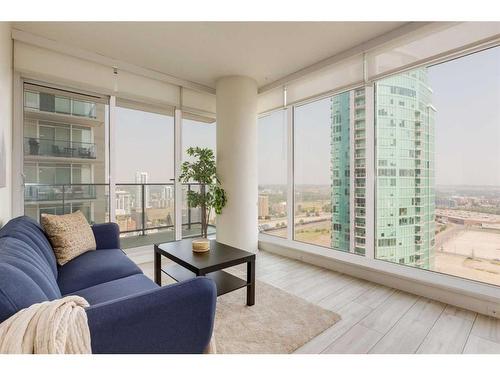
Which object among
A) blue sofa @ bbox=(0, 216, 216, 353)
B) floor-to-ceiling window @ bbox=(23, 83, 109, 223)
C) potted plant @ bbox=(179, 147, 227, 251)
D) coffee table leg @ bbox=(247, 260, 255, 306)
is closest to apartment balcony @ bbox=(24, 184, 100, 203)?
floor-to-ceiling window @ bbox=(23, 83, 109, 223)

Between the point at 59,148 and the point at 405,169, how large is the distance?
163 inches

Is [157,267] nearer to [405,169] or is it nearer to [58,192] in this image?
[58,192]

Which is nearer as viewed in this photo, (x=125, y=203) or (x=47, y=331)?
(x=47, y=331)

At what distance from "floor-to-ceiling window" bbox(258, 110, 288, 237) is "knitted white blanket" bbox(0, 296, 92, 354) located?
11.1ft

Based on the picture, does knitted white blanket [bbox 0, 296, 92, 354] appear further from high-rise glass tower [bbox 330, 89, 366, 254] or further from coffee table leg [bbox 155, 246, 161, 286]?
high-rise glass tower [bbox 330, 89, 366, 254]

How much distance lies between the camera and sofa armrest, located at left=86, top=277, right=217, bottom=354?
868mm

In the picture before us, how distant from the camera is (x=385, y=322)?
1989mm

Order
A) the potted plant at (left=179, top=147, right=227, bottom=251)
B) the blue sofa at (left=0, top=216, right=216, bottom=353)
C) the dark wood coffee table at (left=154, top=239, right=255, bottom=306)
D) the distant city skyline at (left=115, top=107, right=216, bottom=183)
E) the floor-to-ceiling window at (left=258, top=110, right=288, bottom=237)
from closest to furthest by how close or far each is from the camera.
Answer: the blue sofa at (left=0, top=216, right=216, bottom=353) < the dark wood coffee table at (left=154, top=239, right=255, bottom=306) < the distant city skyline at (left=115, top=107, right=216, bottom=183) < the potted plant at (left=179, top=147, right=227, bottom=251) < the floor-to-ceiling window at (left=258, top=110, right=288, bottom=237)

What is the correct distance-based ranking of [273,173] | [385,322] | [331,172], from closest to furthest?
[385,322] < [331,172] < [273,173]

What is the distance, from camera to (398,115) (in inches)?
111

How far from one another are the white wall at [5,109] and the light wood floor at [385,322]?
2.68 meters

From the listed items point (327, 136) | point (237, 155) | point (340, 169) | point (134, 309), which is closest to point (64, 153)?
point (237, 155)

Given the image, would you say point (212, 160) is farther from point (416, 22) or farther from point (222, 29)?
point (416, 22)

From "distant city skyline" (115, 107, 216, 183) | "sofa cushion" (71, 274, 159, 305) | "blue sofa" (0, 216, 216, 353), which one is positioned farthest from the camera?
"distant city skyline" (115, 107, 216, 183)
